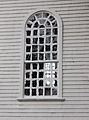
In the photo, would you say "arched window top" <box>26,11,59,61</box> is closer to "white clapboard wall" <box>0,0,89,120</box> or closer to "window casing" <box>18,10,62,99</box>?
"window casing" <box>18,10,62,99</box>

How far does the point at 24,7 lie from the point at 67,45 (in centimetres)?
167

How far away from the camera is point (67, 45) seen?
8.65 meters

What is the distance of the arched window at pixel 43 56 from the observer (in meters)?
8.66

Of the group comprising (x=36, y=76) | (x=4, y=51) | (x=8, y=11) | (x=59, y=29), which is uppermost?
(x=8, y=11)

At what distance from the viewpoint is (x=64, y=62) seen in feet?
28.2

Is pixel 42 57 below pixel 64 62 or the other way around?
the other way around

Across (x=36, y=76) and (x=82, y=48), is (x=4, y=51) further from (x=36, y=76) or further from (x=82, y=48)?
(x=82, y=48)

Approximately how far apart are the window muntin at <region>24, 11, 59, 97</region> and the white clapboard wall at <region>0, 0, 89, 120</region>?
0.22m

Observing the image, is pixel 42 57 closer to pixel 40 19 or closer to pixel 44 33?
pixel 44 33

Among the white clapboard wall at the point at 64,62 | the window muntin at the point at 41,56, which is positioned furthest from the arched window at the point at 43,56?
the white clapboard wall at the point at 64,62

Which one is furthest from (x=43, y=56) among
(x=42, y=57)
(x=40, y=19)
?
(x=40, y=19)

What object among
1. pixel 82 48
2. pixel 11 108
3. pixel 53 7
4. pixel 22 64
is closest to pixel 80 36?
pixel 82 48

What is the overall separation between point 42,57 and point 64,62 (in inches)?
25.5

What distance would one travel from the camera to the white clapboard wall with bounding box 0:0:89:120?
839 cm
